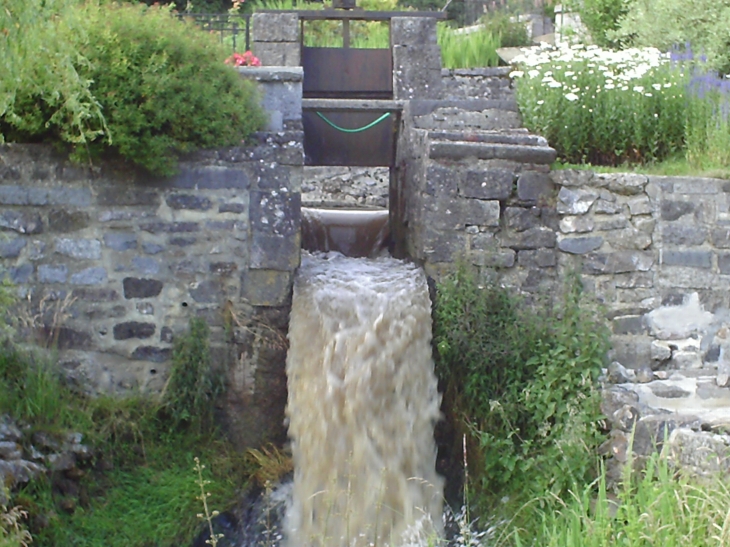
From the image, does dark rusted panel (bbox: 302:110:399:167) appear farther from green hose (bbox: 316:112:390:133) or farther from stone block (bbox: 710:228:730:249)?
stone block (bbox: 710:228:730:249)

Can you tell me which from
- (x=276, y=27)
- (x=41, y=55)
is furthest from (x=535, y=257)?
(x=276, y=27)

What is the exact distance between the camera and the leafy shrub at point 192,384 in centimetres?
511

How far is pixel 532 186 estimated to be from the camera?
17.4 feet

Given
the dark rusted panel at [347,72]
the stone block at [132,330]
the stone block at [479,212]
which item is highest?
the dark rusted panel at [347,72]

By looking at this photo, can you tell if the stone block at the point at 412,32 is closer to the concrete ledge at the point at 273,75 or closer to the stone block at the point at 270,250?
the concrete ledge at the point at 273,75

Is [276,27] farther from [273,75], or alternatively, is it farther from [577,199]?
[577,199]

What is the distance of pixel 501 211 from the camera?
211 inches

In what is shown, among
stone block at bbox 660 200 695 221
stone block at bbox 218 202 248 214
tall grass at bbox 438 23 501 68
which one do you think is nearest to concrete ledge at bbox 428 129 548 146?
stone block at bbox 660 200 695 221

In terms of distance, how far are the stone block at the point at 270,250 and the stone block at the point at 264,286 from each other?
0.05 m

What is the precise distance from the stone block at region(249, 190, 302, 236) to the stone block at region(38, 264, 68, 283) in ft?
4.06

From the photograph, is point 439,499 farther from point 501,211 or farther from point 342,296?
point 501,211

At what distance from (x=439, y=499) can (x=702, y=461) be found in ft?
5.36

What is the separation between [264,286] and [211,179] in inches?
30.5

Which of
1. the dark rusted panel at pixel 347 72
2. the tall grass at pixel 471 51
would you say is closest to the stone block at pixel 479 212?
the dark rusted panel at pixel 347 72
